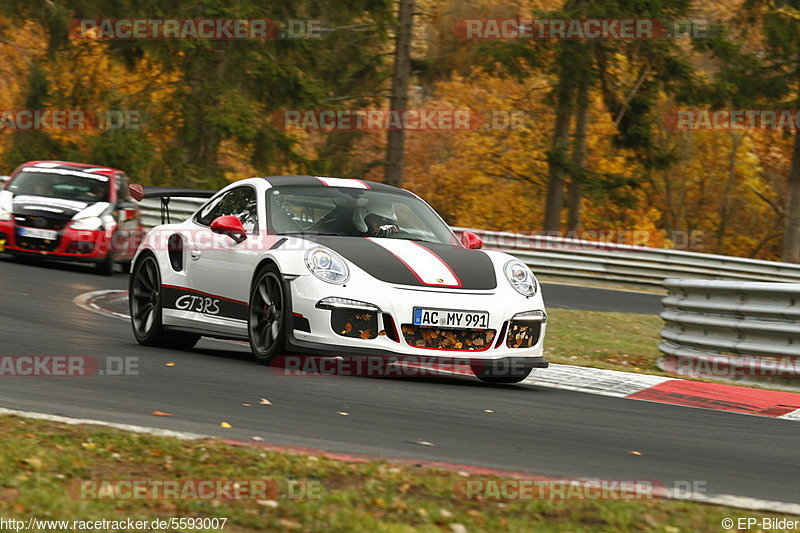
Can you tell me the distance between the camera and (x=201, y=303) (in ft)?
30.9

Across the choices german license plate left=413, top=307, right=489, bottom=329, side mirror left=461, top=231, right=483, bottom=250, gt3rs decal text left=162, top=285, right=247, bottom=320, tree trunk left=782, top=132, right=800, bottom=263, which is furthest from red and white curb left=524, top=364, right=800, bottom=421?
tree trunk left=782, top=132, right=800, bottom=263

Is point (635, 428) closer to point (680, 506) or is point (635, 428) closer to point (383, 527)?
point (680, 506)

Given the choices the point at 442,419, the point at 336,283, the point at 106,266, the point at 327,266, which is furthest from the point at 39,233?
the point at 442,419

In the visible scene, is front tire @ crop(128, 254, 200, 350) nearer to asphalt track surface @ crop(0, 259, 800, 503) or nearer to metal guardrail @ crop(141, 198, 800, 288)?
asphalt track surface @ crop(0, 259, 800, 503)

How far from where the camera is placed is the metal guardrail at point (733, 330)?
9836 mm

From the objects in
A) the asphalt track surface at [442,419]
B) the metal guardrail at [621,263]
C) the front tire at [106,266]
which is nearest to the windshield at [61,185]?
the front tire at [106,266]

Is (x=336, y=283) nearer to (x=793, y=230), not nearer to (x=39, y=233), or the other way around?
(x=39, y=233)

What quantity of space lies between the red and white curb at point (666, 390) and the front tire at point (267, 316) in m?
1.48

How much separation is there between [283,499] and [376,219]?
4.82 meters

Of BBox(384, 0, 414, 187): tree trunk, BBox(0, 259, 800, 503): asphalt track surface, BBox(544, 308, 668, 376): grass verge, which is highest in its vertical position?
Answer: BBox(384, 0, 414, 187): tree trunk

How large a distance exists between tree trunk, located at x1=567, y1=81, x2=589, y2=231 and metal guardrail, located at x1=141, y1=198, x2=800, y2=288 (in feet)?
26.6

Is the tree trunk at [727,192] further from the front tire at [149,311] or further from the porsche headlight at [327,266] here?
the porsche headlight at [327,266]

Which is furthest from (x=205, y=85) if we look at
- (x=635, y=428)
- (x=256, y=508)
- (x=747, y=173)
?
(x=256, y=508)

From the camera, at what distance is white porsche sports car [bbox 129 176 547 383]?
8.03m
